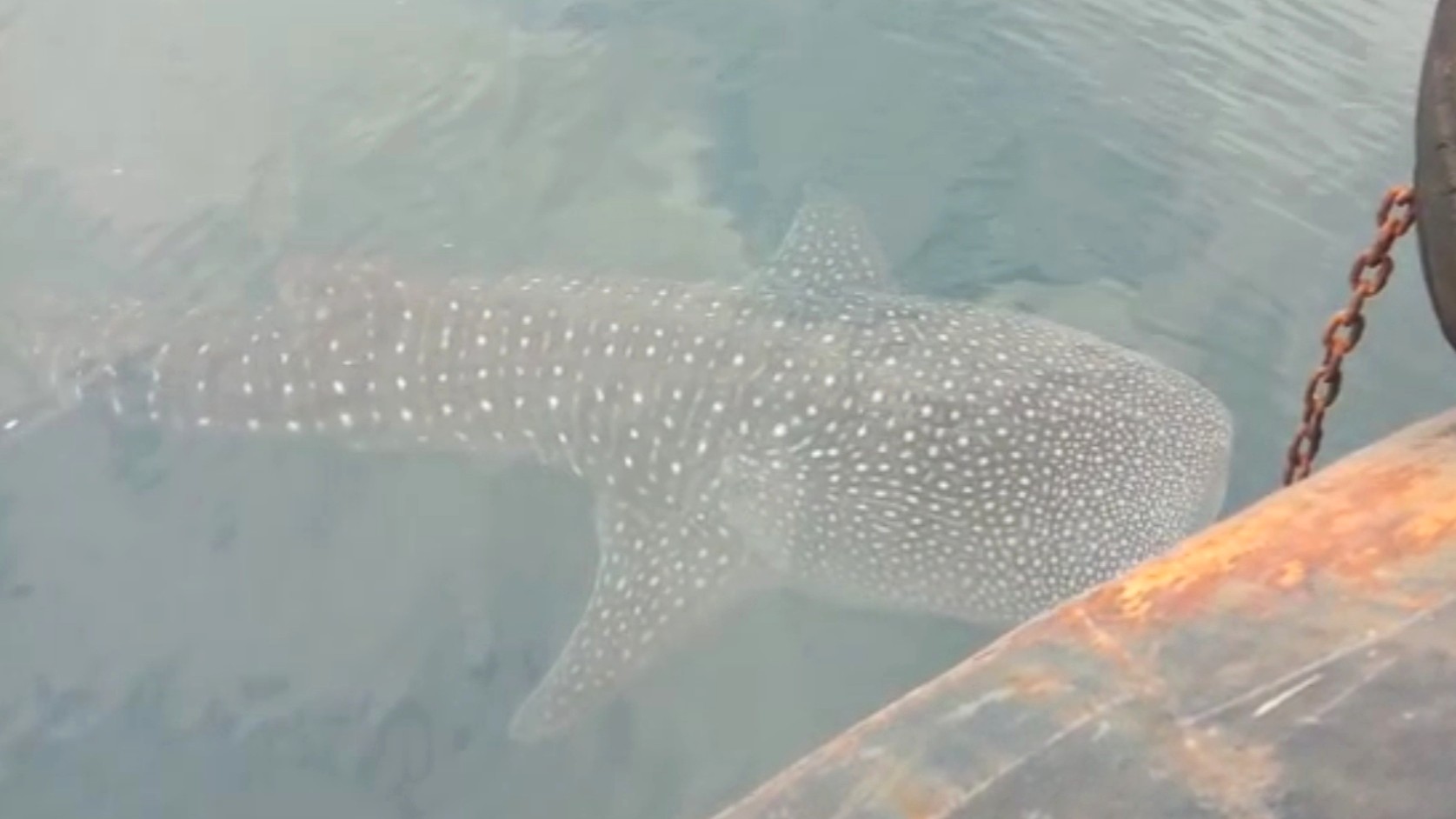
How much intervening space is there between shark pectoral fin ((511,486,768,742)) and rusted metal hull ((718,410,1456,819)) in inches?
76.8

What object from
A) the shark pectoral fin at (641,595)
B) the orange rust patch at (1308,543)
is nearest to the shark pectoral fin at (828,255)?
the shark pectoral fin at (641,595)

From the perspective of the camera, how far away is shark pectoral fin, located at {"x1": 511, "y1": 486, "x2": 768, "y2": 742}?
134 inches

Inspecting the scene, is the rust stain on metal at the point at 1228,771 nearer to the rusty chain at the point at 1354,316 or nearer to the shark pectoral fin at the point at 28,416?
the rusty chain at the point at 1354,316

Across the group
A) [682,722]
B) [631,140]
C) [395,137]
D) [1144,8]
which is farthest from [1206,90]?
[682,722]

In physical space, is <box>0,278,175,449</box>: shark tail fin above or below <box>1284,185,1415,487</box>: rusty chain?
below

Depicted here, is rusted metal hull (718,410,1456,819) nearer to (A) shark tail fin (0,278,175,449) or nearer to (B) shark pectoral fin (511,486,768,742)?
(B) shark pectoral fin (511,486,768,742)

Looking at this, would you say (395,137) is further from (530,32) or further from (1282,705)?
(1282,705)

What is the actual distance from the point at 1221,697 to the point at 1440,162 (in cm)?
57

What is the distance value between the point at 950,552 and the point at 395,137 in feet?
7.98

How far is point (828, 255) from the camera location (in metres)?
4.06

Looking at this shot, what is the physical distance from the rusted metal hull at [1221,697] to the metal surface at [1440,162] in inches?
7.7

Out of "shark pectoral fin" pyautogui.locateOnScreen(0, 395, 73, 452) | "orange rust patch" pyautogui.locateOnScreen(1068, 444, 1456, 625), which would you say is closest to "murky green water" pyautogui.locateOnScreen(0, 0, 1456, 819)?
"shark pectoral fin" pyautogui.locateOnScreen(0, 395, 73, 452)

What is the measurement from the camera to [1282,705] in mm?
1346

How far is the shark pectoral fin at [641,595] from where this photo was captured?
340 cm
